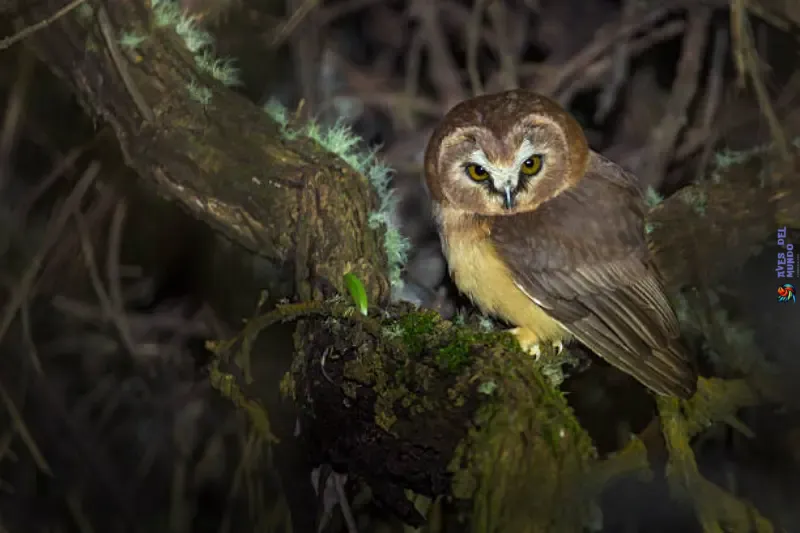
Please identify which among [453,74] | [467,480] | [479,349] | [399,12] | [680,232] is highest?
[399,12]

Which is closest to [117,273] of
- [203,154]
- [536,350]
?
[203,154]

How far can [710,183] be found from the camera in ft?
4.35

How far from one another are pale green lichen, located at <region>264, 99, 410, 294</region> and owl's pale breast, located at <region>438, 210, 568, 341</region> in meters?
0.10

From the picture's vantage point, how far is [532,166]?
123 centimetres

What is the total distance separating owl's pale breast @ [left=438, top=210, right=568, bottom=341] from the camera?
4.01 ft

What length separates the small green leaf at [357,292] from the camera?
3.58ft

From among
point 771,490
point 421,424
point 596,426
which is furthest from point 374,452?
point 771,490

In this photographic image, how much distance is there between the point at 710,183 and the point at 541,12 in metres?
0.51

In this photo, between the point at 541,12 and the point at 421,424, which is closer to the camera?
the point at 421,424

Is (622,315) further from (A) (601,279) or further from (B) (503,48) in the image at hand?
(B) (503,48)

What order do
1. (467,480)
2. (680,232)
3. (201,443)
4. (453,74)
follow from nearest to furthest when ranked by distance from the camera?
(467,480) < (680,232) < (201,443) < (453,74)

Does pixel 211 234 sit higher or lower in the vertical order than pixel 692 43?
lower

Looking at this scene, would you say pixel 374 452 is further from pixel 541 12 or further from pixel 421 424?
pixel 541 12

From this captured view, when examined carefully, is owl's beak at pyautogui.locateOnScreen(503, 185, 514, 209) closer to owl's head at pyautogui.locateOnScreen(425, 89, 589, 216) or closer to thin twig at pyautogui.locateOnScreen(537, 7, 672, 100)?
→ owl's head at pyautogui.locateOnScreen(425, 89, 589, 216)
